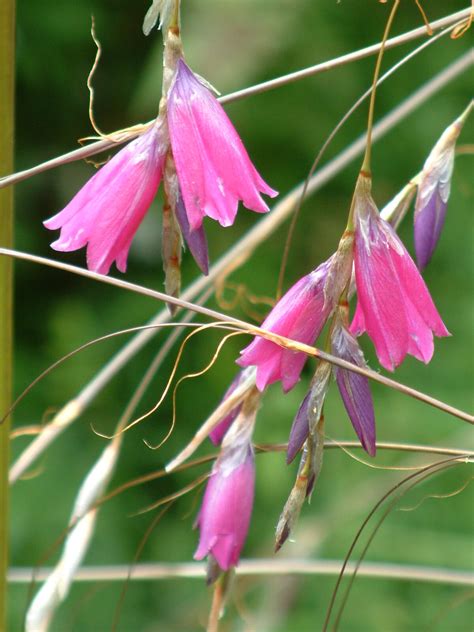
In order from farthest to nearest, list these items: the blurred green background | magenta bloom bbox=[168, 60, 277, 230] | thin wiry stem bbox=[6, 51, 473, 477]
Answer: the blurred green background, thin wiry stem bbox=[6, 51, 473, 477], magenta bloom bbox=[168, 60, 277, 230]

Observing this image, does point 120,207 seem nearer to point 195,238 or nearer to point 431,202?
point 195,238

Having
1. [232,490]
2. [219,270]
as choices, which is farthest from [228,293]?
[232,490]

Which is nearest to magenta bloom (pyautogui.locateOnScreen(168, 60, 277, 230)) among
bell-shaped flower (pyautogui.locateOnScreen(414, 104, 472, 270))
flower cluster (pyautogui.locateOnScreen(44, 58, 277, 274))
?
flower cluster (pyautogui.locateOnScreen(44, 58, 277, 274))

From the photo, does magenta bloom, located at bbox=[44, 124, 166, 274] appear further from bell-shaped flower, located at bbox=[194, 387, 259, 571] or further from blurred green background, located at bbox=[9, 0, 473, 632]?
blurred green background, located at bbox=[9, 0, 473, 632]

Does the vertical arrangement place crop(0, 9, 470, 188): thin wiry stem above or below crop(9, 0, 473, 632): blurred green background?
above

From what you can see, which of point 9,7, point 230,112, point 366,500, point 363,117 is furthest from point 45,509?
point 9,7

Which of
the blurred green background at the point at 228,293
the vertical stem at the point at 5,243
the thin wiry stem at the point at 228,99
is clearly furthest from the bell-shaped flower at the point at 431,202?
the blurred green background at the point at 228,293

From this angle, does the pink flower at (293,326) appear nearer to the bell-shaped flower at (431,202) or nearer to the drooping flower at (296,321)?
the drooping flower at (296,321)
